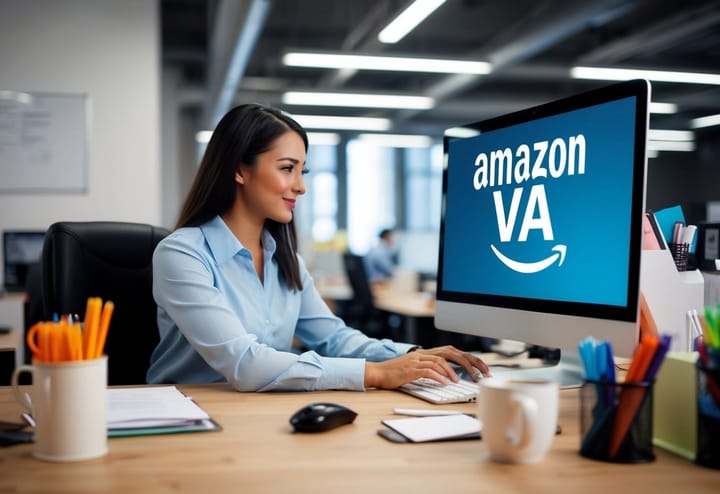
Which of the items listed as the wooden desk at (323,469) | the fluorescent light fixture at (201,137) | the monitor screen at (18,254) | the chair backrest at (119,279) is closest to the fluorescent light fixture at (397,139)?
the fluorescent light fixture at (201,137)

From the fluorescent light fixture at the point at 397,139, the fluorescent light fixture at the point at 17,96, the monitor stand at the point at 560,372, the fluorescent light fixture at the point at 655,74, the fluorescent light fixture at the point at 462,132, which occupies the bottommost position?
the monitor stand at the point at 560,372

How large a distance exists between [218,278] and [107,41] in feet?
11.0

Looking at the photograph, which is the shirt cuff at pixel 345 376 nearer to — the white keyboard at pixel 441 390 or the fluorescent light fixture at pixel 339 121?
the white keyboard at pixel 441 390

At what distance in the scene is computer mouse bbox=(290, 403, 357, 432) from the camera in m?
1.07

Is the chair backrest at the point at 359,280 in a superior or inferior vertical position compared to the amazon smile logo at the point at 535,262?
inferior

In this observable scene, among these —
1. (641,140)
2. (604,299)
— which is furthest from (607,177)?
(604,299)

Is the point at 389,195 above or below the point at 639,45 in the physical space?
below

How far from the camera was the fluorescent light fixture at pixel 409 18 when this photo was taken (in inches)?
155

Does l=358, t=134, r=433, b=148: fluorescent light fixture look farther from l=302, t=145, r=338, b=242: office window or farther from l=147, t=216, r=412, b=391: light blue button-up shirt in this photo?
l=147, t=216, r=412, b=391: light blue button-up shirt

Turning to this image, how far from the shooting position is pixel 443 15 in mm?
8016

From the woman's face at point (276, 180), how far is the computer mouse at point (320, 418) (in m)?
0.74

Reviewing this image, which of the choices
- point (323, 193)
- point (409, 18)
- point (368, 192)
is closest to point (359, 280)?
point (409, 18)

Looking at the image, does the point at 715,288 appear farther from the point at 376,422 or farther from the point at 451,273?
the point at 376,422

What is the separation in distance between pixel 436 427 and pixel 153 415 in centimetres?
41
